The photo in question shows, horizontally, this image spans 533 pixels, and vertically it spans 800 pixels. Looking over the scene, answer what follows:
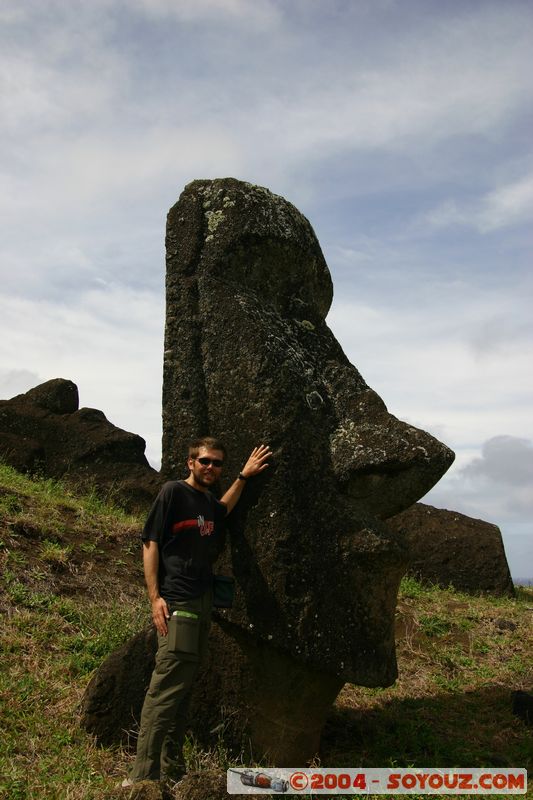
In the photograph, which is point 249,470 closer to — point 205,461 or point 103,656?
point 205,461

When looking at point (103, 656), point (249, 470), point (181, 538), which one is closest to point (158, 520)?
point (181, 538)

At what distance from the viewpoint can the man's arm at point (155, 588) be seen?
4.40m

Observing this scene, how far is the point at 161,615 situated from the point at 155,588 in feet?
0.48

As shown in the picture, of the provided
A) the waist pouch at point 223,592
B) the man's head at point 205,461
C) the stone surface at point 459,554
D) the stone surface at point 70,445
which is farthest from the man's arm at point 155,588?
the stone surface at point 70,445

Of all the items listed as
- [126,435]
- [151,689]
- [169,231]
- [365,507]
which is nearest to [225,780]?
[151,689]

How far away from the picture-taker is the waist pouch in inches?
184

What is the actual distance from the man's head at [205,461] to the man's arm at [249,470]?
4.7 inches

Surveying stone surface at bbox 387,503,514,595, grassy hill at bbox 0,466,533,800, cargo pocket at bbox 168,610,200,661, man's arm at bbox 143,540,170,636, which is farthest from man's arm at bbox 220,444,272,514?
stone surface at bbox 387,503,514,595

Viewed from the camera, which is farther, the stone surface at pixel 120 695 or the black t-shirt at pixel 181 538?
the stone surface at pixel 120 695

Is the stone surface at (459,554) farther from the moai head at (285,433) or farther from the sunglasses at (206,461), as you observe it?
the sunglasses at (206,461)

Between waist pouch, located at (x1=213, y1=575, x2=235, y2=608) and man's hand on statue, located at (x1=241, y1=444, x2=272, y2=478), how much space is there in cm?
60

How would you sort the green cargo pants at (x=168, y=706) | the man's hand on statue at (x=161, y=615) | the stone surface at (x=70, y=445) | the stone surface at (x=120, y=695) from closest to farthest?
the green cargo pants at (x=168, y=706), the man's hand on statue at (x=161, y=615), the stone surface at (x=120, y=695), the stone surface at (x=70, y=445)

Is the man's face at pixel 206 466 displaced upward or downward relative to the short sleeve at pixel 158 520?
upward

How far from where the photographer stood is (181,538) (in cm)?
455
